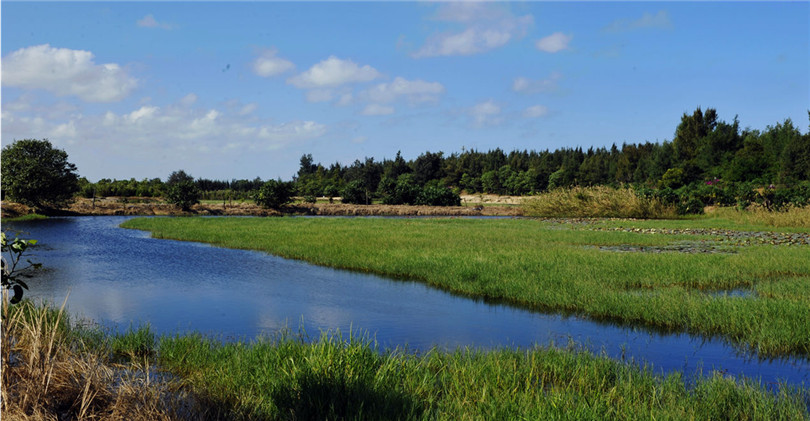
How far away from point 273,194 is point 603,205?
2879 centimetres

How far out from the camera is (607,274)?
14391 millimetres

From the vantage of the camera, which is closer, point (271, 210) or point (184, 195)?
point (184, 195)

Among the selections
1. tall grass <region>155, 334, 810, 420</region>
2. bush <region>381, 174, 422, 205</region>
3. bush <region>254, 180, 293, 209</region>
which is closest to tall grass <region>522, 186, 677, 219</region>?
bush <region>381, 174, 422, 205</region>

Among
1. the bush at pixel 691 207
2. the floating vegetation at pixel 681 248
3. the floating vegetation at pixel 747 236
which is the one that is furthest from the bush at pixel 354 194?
the floating vegetation at pixel 681 248

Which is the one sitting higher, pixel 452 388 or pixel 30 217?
pixel 30 217

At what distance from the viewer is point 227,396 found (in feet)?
20.8

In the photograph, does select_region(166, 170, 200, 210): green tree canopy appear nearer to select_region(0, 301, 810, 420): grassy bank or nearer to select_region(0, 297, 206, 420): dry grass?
select_region(0, 301, 810, 420): grassy bank

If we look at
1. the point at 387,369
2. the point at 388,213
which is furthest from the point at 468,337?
the point at 388,213

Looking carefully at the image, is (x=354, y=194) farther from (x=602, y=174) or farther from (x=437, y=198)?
(x=602, y=174)

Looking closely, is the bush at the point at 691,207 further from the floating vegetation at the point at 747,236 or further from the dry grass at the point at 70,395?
the dry grass at the point at 70,395

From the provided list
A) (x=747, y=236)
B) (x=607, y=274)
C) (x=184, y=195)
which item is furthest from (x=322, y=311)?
(x=184, y=195)

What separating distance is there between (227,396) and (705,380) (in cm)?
599

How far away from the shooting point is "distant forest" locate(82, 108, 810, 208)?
2260 inches

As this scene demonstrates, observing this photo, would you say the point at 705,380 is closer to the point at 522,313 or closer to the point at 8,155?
the point at 522,313
